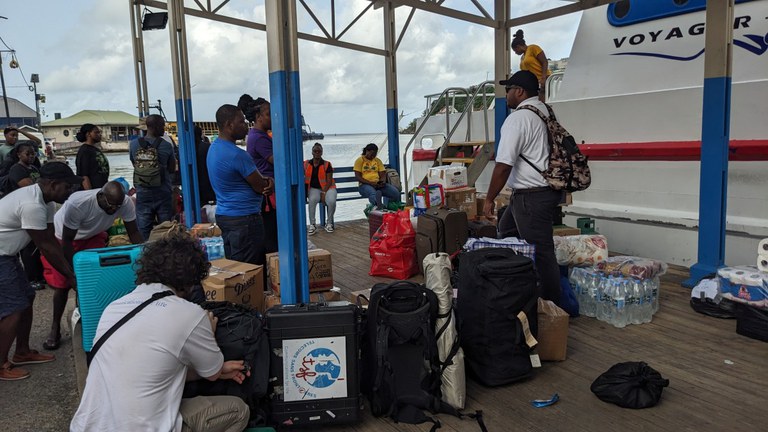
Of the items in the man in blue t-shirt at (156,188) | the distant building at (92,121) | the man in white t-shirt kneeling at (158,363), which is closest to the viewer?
the man in white t-shirt kneeling at (158,363)

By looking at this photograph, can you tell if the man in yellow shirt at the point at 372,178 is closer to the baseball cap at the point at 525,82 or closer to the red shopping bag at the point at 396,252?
the red shopping bag at the point at 396,252

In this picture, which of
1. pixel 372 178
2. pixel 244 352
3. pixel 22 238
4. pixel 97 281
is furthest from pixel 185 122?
pixel 244 352

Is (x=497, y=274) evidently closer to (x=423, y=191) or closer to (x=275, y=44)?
(x=275, y=44)

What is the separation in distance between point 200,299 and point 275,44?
1628mm

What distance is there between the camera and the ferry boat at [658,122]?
5.73 m

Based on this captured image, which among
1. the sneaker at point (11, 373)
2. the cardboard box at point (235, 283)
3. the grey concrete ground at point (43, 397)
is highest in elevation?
the cardboard box at point (235, 283)

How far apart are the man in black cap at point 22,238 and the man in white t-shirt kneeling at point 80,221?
0.35 metres

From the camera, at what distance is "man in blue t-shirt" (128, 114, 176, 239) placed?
245 inches

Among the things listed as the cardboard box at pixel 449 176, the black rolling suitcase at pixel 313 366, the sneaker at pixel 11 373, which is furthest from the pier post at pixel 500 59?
the sneaker at pixel 11 373

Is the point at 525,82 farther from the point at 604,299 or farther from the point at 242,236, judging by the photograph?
the point at 242,236

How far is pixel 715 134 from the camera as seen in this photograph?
4809 millimetres

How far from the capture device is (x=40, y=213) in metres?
3.49

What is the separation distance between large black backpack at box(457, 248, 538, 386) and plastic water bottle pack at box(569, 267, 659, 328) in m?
1.29

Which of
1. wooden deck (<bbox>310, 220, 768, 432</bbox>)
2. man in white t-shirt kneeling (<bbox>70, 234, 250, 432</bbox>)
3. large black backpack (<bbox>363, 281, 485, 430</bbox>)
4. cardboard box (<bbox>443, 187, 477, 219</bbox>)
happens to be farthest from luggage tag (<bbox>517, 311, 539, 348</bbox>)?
cardboard box (<bbox>443, 187, 477, 219</bbox>)
